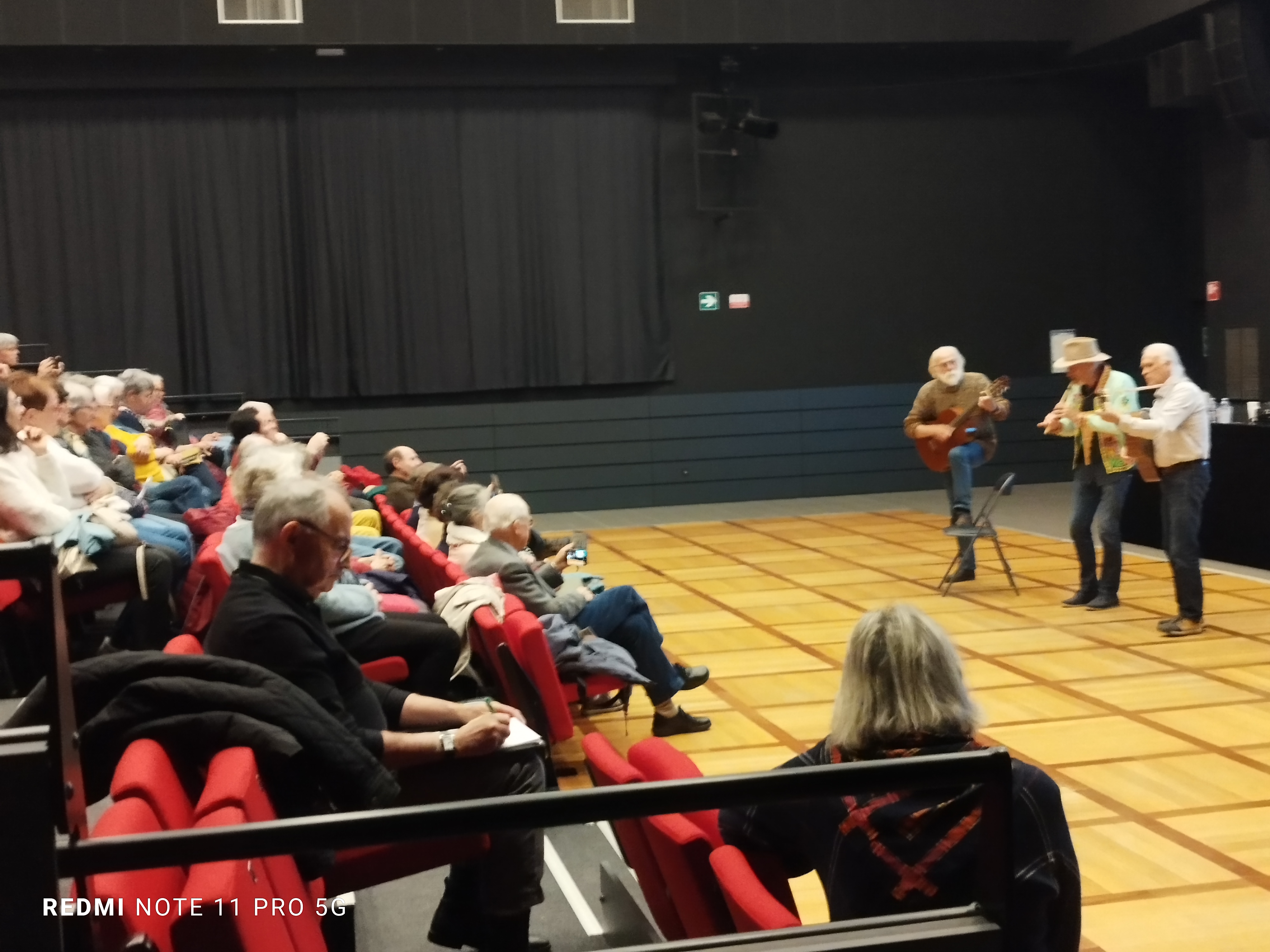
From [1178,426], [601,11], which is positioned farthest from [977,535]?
[601,11]

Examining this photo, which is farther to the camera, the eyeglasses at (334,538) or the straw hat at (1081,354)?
the straw hat at (1081,354)

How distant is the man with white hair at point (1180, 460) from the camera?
18.9 ft

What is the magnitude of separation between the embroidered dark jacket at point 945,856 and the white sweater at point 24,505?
3072 millimetres

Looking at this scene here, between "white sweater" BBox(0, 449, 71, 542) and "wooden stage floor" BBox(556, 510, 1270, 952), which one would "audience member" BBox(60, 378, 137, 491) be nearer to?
"white sweater" BBox(0, 449, 71, 542)

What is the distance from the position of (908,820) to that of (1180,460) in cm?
465

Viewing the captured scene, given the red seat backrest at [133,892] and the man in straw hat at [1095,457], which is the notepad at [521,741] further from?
the man in straw hat at [1095,457]

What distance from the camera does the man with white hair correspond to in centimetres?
577

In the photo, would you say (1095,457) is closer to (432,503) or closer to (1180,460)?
(1180,460)

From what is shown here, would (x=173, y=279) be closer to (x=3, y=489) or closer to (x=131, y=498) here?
(x=131, y=498)

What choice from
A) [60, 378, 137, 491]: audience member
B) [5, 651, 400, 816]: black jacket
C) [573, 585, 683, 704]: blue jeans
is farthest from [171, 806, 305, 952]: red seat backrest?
[60, 378, 137, 491]: audience member

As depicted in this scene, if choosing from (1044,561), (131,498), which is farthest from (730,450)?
(131,498)

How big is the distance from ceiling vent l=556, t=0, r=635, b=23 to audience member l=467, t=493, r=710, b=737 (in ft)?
24.0

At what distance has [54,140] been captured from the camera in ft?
34.0

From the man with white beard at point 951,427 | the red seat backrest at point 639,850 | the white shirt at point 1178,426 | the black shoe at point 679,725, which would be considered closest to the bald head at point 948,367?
the man with white beard at point 951,427
